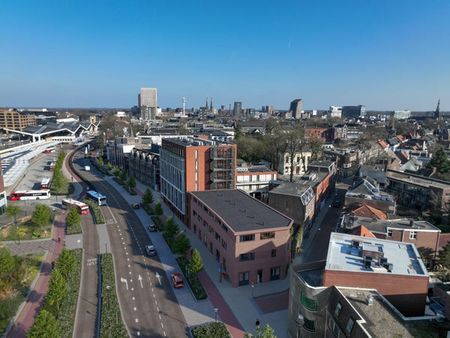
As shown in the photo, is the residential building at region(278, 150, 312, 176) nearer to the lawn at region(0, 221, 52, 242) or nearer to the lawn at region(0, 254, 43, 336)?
the lawn at region(0, 221, 52, 242)

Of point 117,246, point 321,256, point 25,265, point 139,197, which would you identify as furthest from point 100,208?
point 321,256

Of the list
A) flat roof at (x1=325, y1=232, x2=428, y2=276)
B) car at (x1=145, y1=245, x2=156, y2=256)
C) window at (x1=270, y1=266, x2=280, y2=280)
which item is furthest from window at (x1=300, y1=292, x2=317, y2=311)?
car at (x1=145, y1=245, x2=156, y2=256)

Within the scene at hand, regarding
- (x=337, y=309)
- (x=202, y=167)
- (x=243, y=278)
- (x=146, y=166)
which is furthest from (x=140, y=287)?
(x=146, y=166)

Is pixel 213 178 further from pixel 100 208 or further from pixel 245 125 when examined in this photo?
pixel 245 125

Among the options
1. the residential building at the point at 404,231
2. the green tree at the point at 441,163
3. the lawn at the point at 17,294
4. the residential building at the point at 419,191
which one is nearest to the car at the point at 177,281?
the lawn at the point at 17,294

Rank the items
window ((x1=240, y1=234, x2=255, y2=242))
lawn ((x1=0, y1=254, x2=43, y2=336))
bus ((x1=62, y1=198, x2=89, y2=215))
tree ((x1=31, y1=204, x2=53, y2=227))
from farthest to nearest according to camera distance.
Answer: bus ((x1=62, y1=198, x2=89, y2=215)) → tree ((x1=31, y1=204, x2=53, y2=227)) → window ((x1=240, y1=234, x2=255, y2=242)) → lawn ((x1=0, y1=254, x2=43, y2=336))

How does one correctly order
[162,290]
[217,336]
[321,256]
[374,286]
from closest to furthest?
[374,286] → [217,336] → [162,290] → [321,256]
